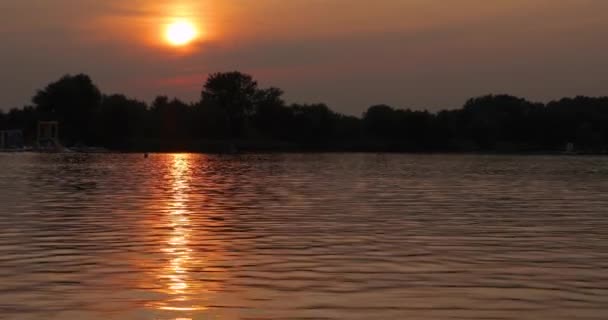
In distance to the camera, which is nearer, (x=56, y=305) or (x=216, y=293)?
(x=56, y=305)

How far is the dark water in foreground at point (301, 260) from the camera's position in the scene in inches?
724

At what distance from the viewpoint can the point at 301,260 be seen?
82.1 feet

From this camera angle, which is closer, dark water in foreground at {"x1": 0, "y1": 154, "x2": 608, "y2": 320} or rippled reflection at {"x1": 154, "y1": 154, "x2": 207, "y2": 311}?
dark water in foreground at {"x1": 0, "y1": 154, "x2": 608, "y2": 320}

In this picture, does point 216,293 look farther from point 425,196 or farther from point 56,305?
point 425,196

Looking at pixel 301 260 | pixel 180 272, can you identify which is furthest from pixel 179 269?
pixel 301 260

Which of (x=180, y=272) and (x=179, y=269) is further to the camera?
(x=179, y=269)

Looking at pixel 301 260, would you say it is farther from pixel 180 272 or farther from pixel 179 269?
pixel 180 272

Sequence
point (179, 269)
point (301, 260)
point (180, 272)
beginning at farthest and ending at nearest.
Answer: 1. point (301, 260)
2. point (179, 269)
3. point (180, 272)

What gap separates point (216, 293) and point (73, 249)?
8.87 meters

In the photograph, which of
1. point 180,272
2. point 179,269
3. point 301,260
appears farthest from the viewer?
point 301,260

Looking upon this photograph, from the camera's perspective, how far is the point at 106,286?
20625mm

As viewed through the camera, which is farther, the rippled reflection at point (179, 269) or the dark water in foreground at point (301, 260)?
the rippled reflection at point (179, 269)

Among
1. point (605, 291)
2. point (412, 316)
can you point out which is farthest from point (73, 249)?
point (605, 291)

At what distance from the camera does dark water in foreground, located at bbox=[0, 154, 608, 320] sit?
18391mm
